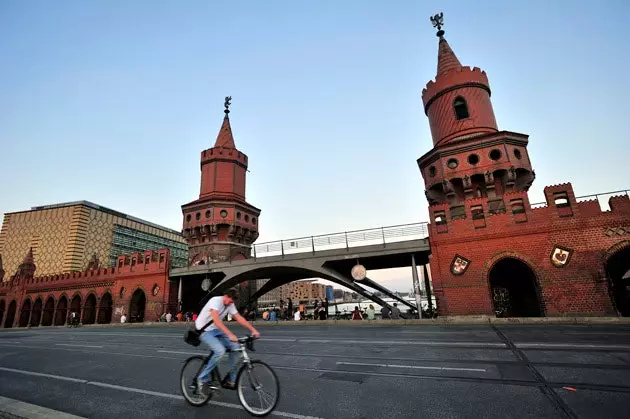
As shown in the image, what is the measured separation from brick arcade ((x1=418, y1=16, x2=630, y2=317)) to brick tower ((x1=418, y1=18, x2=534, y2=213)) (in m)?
0.07

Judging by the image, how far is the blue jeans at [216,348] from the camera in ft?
13.2

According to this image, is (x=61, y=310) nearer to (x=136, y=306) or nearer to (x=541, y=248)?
(x=136, y=306)

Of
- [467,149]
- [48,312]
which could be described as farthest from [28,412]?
[48,312]

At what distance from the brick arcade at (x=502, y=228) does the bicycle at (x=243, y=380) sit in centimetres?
1493

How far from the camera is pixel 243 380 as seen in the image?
390cm

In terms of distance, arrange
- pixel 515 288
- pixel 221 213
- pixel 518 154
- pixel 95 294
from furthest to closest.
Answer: pixel 95 294, pixel 221 213, pixel 515 288, pixel 518 154

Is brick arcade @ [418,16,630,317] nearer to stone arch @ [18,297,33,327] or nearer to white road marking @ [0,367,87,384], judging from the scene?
white road marking @ [0,367,87,384]

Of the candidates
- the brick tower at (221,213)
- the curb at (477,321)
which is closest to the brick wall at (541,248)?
the curb at (477,321)

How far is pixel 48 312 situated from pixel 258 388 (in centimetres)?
4640

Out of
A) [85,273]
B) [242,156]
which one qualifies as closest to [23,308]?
[85,273]

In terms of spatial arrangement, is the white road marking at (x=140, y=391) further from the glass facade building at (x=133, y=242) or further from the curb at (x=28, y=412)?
the glass facade building at (x=133, y=242)

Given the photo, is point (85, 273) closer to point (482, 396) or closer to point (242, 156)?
point (242, 156)

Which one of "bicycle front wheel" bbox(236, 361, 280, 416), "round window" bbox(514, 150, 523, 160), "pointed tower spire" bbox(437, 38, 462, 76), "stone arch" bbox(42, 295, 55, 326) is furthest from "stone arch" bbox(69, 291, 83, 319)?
"round window" bbox(514, 150, 523, 160)

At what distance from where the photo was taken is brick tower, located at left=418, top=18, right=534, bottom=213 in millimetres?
19797
